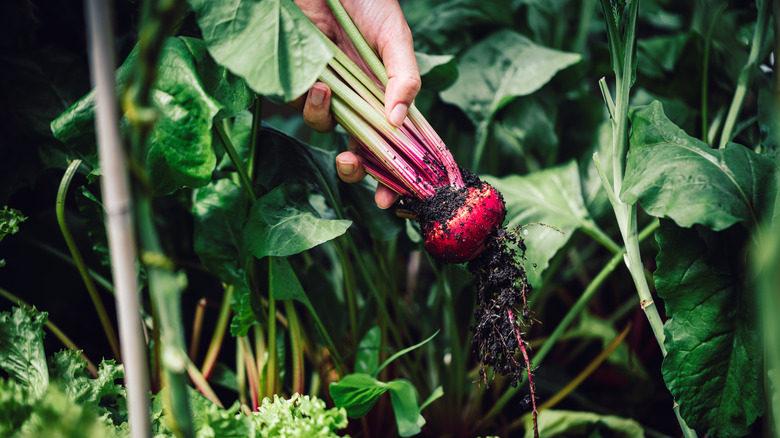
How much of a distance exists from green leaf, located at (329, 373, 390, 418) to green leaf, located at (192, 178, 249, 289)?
244 millimetres

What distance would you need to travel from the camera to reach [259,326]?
2.78 feet

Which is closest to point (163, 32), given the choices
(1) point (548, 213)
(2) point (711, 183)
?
(2) point (711, 183)

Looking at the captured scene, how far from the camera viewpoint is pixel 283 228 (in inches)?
25.5

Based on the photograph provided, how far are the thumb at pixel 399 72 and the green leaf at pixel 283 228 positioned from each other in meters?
0.17

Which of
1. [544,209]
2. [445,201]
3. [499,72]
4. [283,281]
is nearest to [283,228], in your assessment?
[283,281]

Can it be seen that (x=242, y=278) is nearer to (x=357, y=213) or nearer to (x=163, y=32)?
(x=357, y=213)

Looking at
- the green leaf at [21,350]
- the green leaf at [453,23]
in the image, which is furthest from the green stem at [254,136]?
the green leaf at [453,23]

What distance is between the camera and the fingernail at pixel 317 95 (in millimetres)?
670

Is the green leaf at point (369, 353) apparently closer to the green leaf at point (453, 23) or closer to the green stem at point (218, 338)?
the green stem at point (218, 338)

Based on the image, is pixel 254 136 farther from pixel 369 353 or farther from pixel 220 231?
pixel 369 353

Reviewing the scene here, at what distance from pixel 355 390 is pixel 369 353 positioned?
0.60ft

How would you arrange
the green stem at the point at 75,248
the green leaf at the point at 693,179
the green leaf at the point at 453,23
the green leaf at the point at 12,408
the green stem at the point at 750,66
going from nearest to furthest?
the green leaf at the point at 12,408 < the green leaf at the point at 693,179 < the green stem at the point at 75,248 < the green stem at the point at 750,66 < the green leaf at the point at 453,23

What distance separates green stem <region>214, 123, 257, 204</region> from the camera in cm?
67

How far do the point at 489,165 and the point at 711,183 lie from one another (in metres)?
0.60
